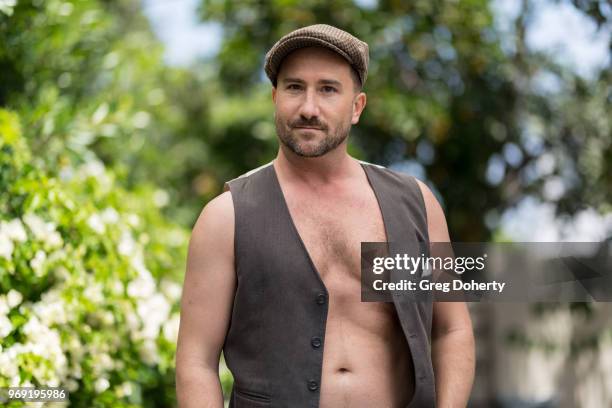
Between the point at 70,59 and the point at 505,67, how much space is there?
4.33 m

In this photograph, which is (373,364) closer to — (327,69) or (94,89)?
(327,69)

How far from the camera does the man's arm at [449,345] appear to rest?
2.50 metres

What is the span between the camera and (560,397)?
26.8 feet

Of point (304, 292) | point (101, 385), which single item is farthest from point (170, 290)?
point (304, 292)

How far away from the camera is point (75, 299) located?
366cm

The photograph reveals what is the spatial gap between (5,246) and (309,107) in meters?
1.63

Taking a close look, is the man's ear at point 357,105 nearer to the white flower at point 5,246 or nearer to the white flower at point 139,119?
the white flower at point 5,246

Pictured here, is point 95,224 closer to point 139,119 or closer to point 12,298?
point 12,298

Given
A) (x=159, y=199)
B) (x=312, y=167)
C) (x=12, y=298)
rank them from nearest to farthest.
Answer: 1. (x=312, y=167)
2. (x=12, y=298)
3. (x=159, y=199)

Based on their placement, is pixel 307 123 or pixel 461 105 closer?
pixel 307 123

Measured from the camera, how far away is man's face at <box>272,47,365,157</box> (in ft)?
7.86

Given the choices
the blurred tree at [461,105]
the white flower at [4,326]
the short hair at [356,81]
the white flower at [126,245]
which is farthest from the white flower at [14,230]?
the blurred tree at [461,105]

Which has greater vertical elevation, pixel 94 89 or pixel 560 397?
pixel 94 89

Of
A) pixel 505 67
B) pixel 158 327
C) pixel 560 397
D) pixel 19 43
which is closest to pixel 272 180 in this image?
pixel 158 327
